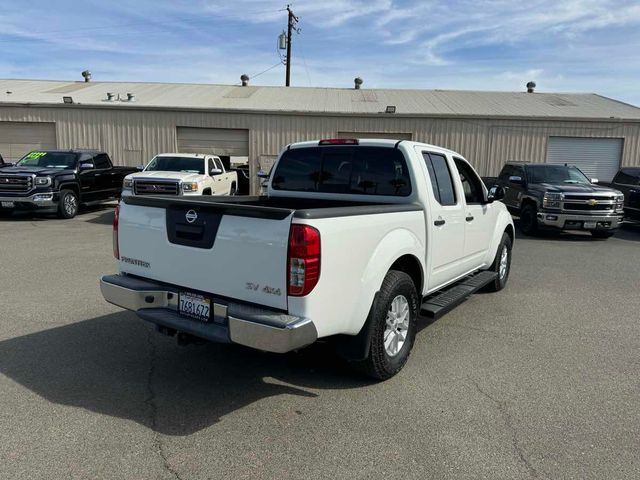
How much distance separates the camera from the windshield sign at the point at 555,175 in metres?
13.7

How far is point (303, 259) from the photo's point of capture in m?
3.14

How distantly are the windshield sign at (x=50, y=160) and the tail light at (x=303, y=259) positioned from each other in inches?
541

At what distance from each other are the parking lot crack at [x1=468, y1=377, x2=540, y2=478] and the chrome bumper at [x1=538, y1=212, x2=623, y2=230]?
9726mm

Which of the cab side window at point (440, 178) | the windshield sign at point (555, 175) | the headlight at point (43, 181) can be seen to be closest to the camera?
the cab side window at point (440, 178)

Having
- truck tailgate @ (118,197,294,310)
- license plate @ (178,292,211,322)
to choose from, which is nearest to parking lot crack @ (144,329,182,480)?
license plate @ (178,292,211,322)

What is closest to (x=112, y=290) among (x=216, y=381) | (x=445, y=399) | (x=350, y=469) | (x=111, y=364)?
(x=111, y=364)

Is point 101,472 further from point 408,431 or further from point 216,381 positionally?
point 408,431

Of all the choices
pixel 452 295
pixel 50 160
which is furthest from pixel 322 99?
pixel 452 295

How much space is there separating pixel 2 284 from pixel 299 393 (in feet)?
16.9

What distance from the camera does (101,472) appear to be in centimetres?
281

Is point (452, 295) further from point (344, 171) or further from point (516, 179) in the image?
point (516, 179)

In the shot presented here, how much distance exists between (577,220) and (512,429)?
34.5 feet

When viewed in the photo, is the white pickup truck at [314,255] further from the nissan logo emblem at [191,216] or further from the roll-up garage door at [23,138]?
the roll-up garage door at [23,138]

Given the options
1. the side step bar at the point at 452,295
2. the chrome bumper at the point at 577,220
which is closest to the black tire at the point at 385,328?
the side step bar at the point at 452,295
